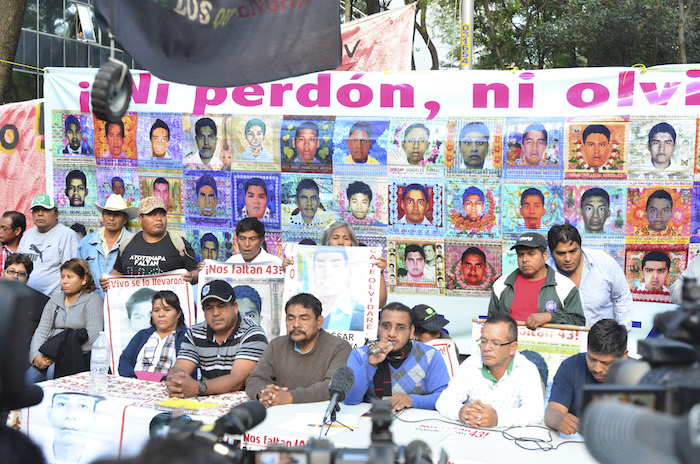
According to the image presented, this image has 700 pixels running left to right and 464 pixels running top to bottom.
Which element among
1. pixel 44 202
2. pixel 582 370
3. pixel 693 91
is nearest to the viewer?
pixel 582 370

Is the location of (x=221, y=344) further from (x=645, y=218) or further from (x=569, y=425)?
(x=645, y=218)

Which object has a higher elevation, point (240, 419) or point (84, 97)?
point (84, 97)

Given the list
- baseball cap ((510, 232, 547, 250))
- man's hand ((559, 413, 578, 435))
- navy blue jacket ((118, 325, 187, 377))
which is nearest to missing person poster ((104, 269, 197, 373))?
navy blue jacket ((118, 325, 187, 377))

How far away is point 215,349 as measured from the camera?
18.3 feet

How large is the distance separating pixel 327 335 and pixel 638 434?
4.31 meters

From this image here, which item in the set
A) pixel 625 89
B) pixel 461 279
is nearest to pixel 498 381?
pixel 461 279

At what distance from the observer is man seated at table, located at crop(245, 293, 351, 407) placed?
532 cm

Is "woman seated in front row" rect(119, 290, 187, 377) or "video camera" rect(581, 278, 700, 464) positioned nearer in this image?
"video camera" rect(581, 278, 700, 464)

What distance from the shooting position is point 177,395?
514cm

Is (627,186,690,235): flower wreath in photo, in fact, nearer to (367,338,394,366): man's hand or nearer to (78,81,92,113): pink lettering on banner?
(367,338,394,366): man's hand

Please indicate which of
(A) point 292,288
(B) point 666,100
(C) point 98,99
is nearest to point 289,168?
(A) point 292,288

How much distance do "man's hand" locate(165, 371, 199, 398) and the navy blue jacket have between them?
945mm

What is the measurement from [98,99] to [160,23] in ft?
2.71

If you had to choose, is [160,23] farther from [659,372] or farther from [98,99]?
[659,372]
